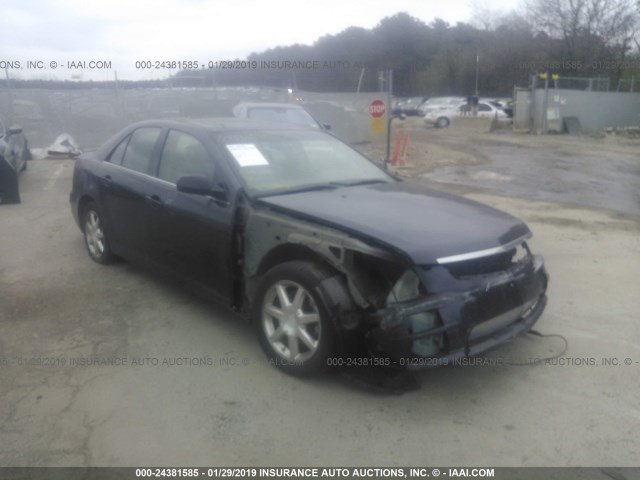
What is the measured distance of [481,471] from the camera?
298cm

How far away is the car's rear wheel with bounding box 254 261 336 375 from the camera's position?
11.8 ft

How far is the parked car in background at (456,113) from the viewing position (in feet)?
115

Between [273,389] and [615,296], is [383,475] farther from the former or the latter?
[615,296]

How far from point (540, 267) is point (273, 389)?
6.46 feet

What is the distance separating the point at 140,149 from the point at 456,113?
3266cm

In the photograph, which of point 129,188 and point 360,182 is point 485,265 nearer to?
point 360,182

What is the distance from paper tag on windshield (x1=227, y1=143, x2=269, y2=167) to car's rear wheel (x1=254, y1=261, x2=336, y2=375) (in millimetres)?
1035

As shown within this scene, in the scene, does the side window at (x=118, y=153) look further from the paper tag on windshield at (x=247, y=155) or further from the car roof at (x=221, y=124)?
the paper tag on windshield at (x=247, y=155)

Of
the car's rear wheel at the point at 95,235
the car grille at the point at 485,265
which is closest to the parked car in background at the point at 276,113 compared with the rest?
the car's rear wheel at the point at 95,235

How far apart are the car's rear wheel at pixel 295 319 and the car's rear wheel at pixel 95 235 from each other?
2528mm

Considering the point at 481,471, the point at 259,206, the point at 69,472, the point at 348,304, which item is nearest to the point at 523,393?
the point at 481,471

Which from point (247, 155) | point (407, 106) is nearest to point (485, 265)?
point (247, 155)

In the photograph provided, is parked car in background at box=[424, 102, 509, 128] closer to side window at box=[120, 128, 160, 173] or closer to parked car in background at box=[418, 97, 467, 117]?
parked car in background at box=[418, 97, 467, 117]

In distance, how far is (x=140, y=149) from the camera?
5.48 m
